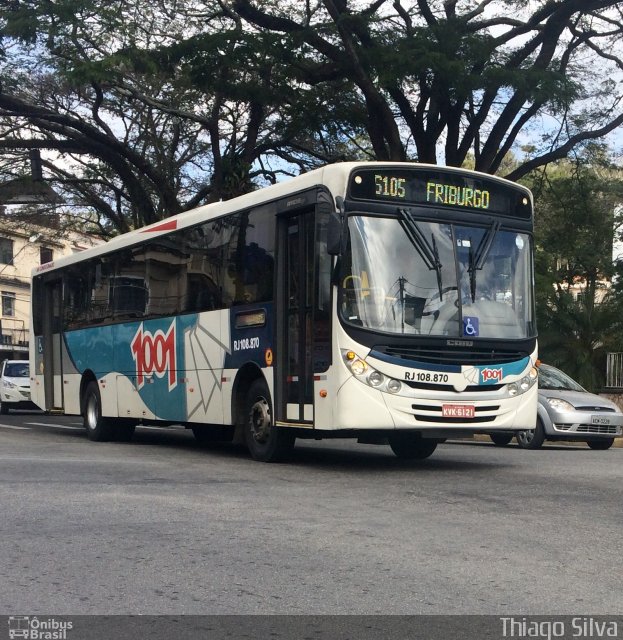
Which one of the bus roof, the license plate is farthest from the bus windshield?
Result: the license plate

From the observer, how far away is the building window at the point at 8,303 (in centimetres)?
6850

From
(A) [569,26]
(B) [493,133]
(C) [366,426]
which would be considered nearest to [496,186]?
(C) [366,426]

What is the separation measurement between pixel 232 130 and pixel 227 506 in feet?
74.3

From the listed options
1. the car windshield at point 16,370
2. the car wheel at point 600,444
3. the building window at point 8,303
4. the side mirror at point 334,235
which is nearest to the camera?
the side mirror at point 334,235

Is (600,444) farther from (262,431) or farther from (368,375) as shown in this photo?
(368,375)

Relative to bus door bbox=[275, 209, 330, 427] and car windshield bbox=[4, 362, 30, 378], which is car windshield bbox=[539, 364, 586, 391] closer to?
bus door bbox=[275, 209, 330, 427]

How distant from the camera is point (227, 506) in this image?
28.8 ft

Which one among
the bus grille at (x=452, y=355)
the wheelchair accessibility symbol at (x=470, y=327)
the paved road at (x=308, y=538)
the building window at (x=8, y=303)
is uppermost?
the building window at (x=8, y=303)

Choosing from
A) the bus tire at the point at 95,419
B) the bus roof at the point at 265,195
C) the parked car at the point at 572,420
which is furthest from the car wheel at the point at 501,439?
the bus roof at the point at 265,195

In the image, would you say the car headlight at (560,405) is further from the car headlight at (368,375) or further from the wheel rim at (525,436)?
the car headlight at (368,375)

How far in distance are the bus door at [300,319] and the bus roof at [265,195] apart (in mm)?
373

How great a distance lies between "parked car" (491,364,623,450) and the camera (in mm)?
17172

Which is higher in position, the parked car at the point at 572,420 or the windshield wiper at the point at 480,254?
the windshield wiper at the point at 480,254

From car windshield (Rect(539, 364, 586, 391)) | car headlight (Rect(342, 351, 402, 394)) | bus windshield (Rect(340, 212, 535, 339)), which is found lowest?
car windshield (Rect(539, 364, 586, 391))
